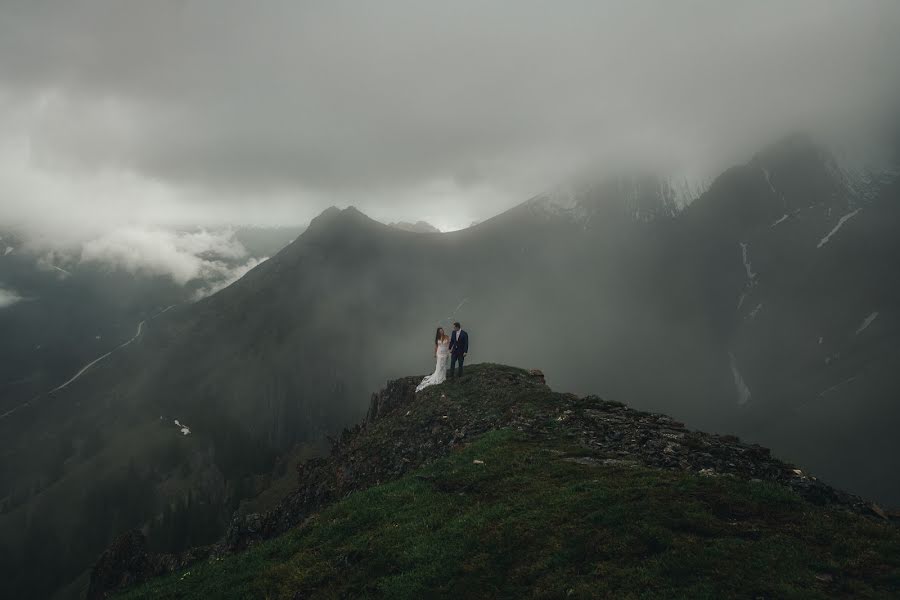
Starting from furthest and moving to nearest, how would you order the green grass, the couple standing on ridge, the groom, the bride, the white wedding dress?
the white wedding dress
the bride
the couple standing on ridge
the groom
the green grass

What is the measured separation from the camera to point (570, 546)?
1298cm

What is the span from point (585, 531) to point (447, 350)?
28850mm

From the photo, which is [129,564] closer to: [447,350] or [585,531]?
[447,350]

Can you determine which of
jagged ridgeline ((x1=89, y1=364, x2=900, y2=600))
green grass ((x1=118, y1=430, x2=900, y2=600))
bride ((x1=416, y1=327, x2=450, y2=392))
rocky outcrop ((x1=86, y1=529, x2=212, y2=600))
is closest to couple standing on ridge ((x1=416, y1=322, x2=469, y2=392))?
bride ((x1=416, y1=327, x2=450, y2=392))

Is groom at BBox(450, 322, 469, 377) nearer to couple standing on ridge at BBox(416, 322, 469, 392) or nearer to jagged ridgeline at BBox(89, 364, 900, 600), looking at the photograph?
couple standing on ridge at BBox(416, 322, 469, 392)

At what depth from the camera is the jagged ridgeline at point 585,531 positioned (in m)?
10.9

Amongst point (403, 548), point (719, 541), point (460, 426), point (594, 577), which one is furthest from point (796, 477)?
point (460, 426)

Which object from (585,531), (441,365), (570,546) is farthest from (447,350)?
(570,546)

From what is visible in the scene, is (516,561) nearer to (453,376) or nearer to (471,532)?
(471,532)

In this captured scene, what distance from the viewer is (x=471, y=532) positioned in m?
15.0

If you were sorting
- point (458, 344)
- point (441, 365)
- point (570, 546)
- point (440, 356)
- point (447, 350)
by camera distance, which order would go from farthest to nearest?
point (441, 365) < point (440, 356) < point (447, 350) < point (458, 344) < point (570, 546)

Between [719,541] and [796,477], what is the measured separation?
806 centimetres

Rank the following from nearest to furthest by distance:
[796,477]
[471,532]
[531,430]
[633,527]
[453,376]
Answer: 1. [633,527]
2. [471,532]
3. [796,477]
4. [531,430]
5. [453,376]

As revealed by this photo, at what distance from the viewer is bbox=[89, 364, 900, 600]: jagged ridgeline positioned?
10852 millimetres
